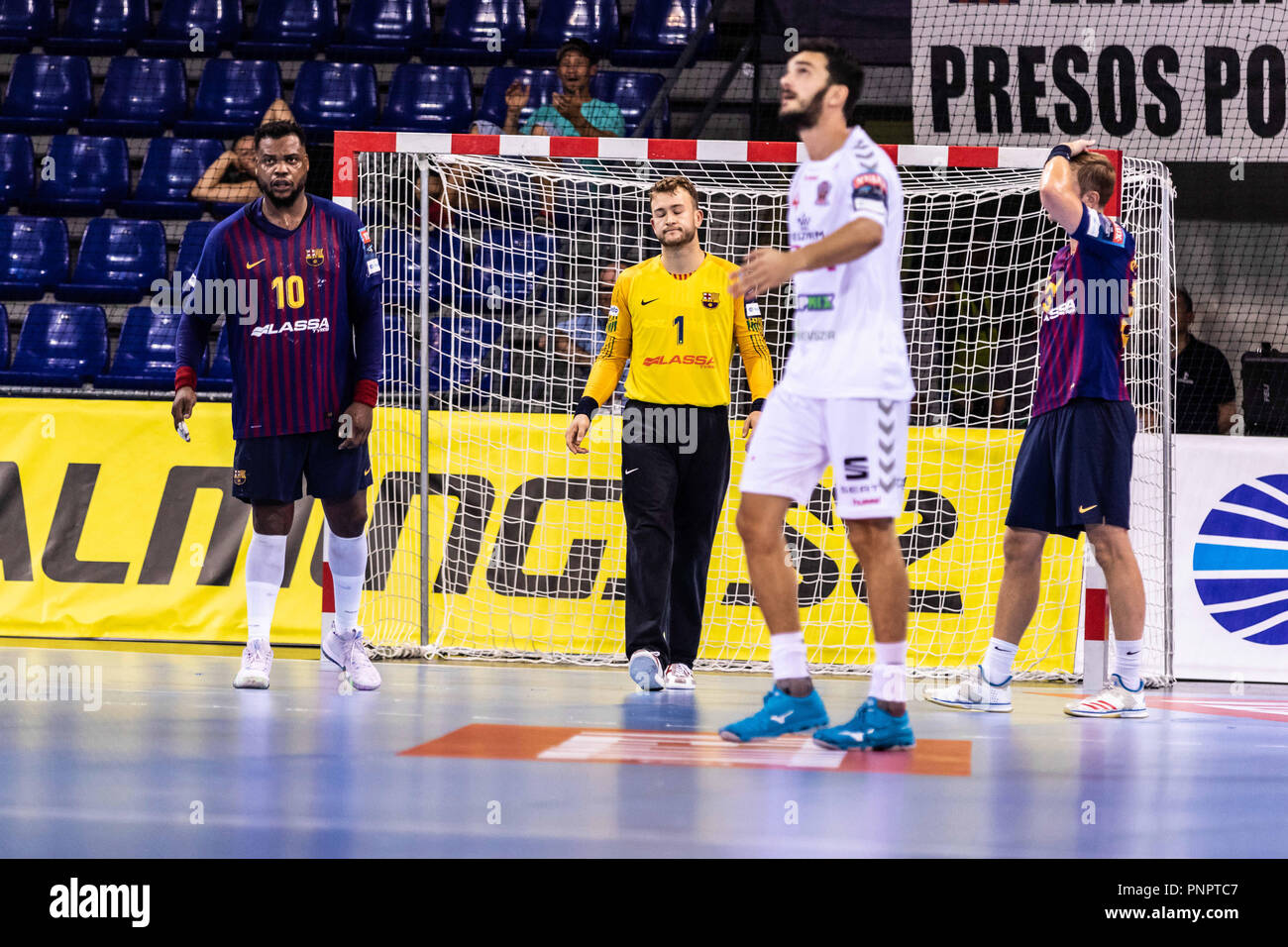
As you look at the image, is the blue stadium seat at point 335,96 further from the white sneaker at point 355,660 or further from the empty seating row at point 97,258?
the white sneaker at point 355,660

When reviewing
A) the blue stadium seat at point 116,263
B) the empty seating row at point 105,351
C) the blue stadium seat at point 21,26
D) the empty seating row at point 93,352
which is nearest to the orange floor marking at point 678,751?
the empty seating row at point 105,351

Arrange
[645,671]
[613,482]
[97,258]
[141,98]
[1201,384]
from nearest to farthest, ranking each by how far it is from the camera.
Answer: [645,671], [613,482], [1201,384], [97,258], [141,98]

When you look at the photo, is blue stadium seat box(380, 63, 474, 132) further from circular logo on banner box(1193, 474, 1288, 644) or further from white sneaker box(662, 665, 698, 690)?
circular logo on banner box(1193, 474, 1288, 644)

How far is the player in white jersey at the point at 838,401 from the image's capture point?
3.95 metres

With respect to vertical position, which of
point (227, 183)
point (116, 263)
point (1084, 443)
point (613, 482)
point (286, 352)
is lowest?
point (613, 482)

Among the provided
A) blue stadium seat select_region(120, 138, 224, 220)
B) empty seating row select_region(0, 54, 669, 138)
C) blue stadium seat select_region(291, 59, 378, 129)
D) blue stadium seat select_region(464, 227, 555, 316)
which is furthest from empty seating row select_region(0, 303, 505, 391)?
blue stadium seat select_region(291, 59, 378, 129)

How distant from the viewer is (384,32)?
1159cm

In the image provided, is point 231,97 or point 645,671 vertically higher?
point 231,97

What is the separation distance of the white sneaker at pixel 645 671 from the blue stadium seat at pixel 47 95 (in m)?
7.84

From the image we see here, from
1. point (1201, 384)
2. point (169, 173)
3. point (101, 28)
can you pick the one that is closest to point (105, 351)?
point (169, 173)

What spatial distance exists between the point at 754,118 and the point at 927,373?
9.31 feet

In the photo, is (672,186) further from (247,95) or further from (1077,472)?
(247,95)

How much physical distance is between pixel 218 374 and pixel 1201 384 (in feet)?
21.0

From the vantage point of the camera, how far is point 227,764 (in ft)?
12.3
